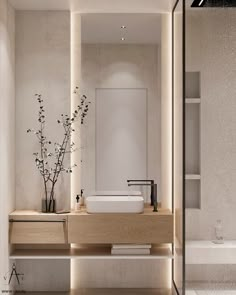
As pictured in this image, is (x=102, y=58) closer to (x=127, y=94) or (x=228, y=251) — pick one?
→ (x=127, y=94)

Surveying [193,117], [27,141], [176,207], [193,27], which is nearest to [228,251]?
[176,207]

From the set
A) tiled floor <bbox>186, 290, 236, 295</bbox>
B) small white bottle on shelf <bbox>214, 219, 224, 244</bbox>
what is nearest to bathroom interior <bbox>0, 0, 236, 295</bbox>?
tiled floor <bbox>186, 290, 236, 295</bbox>

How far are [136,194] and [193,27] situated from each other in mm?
1623

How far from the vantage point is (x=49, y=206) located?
459cm

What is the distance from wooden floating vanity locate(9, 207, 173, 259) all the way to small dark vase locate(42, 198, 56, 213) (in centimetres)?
14

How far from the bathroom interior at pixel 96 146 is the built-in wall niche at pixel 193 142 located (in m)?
0.14

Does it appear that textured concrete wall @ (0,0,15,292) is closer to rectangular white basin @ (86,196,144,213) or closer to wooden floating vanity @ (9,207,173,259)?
wooden floating vanity @ (9,207,173,259)

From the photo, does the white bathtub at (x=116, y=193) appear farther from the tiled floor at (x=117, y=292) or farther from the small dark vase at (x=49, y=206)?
the tiled floor at (x=117, y=292)

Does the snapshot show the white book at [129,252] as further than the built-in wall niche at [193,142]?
Yes

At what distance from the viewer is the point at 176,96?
14.8 feet

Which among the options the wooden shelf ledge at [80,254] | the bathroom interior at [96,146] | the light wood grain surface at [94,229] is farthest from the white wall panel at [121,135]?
the wooden shelf ledge at [80,254]

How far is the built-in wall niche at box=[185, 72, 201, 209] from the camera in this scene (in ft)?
13.2

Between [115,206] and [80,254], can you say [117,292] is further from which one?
[115,206]

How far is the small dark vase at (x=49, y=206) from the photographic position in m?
4.58
